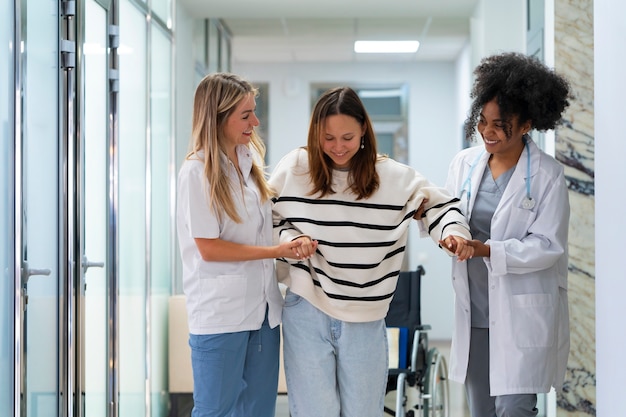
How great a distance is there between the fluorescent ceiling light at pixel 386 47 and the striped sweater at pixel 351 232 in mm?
5416

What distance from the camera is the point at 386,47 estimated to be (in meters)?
7.88

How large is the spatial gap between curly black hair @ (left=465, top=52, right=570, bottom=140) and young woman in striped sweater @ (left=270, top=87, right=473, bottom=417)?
1.28ft

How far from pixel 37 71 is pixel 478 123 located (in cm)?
142

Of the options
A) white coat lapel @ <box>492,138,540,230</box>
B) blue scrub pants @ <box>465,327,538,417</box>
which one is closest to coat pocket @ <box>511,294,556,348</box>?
blue scrub pants @ <box>465,327,538,417</box>

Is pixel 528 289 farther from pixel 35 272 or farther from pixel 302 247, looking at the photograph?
pixel 35 272

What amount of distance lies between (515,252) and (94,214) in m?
1.71

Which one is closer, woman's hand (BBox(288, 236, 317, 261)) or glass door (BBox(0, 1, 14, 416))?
woman's hand (BBox(288, 236, 317, 261))

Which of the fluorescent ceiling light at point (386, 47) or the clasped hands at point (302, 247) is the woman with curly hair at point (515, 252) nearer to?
the clasped hands at point (302, 247)

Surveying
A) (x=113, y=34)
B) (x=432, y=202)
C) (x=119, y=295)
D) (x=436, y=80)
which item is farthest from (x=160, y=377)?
(x=436, y=80)

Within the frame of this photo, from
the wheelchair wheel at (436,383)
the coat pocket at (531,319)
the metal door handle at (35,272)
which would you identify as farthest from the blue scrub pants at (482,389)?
the metal door handle at (35,272)

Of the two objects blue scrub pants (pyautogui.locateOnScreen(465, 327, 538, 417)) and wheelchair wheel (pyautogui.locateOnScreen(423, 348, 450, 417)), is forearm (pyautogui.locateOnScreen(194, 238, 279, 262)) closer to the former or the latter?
blue scrub pants (pyautogui.locateOnScreen(465, 327, 538, 417))

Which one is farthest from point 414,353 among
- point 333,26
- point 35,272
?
point 333,26

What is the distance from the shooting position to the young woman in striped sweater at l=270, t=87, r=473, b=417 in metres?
2.35

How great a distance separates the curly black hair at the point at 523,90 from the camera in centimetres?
250
